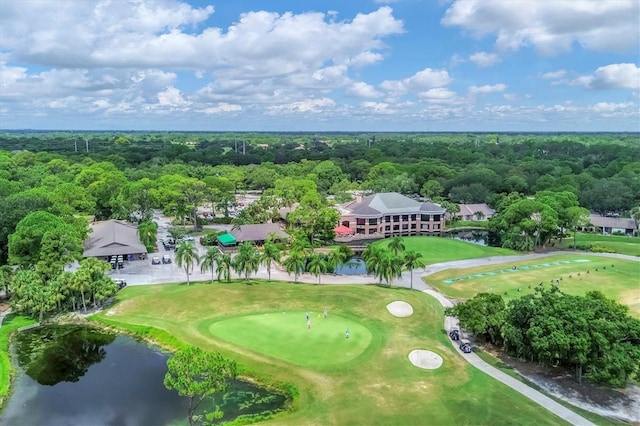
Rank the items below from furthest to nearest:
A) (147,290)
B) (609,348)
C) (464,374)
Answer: (147,290), (464,374), (609,348)

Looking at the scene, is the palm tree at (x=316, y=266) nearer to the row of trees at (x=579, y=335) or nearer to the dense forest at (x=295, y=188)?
the row of trees at (x=579, y=335)

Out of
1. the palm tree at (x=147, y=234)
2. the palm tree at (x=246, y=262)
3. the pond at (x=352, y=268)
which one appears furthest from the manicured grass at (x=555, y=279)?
the palm tree at (x=147, y=234)

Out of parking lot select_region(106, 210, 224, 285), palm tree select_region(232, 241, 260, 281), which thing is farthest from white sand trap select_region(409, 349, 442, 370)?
parking lot select_region(106, 210, 224, 285)

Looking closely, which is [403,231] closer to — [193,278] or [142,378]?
[193,278]

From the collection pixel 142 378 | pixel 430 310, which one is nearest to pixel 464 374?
pixel 430 310

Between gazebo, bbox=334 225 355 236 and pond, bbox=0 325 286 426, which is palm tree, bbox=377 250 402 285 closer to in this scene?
pond, bbox=0 325 286 426
